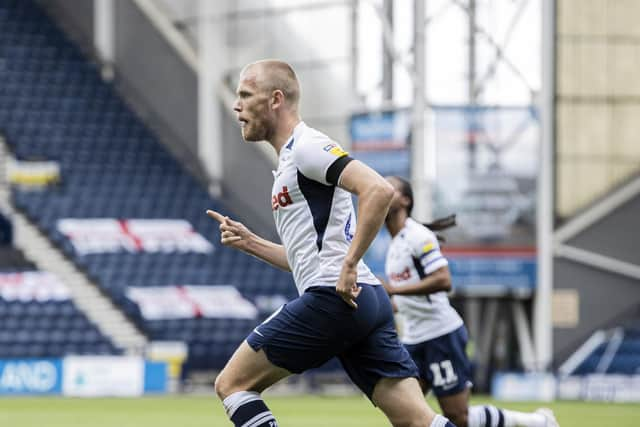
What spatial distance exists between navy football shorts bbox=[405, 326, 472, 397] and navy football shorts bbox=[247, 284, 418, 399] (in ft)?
10.3

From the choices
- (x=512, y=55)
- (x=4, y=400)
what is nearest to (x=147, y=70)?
(x=512, y=55)

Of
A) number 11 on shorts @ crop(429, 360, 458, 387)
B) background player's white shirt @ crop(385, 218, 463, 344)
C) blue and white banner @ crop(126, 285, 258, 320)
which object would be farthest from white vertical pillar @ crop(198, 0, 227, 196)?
number 11 on shorts @ crop(429, 360, 458, 387)

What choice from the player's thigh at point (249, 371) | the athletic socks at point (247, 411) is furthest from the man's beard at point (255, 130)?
the athletic socks at point (247, 411)

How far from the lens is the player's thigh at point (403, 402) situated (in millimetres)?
6195

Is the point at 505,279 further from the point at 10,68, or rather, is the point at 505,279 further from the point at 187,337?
the point at 10,68

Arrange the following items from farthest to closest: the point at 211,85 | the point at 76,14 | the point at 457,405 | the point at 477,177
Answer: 1. the point at 76,14
2. the point at 211,85
3. the point at 477,177
4. the point at 457,405

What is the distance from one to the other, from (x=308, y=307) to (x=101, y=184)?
24282 millimetres

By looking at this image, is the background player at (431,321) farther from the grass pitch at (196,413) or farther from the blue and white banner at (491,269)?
the blue and white banner at (491,269)

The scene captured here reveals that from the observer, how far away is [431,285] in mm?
9312

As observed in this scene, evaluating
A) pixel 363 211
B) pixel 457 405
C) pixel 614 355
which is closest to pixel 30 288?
pixel 614 355

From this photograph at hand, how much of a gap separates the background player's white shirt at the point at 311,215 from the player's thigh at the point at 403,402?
1.69 feet

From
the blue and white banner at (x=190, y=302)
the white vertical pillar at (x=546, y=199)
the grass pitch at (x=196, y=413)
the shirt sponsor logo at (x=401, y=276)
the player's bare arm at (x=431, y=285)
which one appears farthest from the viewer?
the blue and white banner at (x=190, y=302)

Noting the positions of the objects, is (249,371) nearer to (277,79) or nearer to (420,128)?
(277,79)

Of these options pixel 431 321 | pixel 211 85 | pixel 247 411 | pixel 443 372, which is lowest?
pixel 443 372
